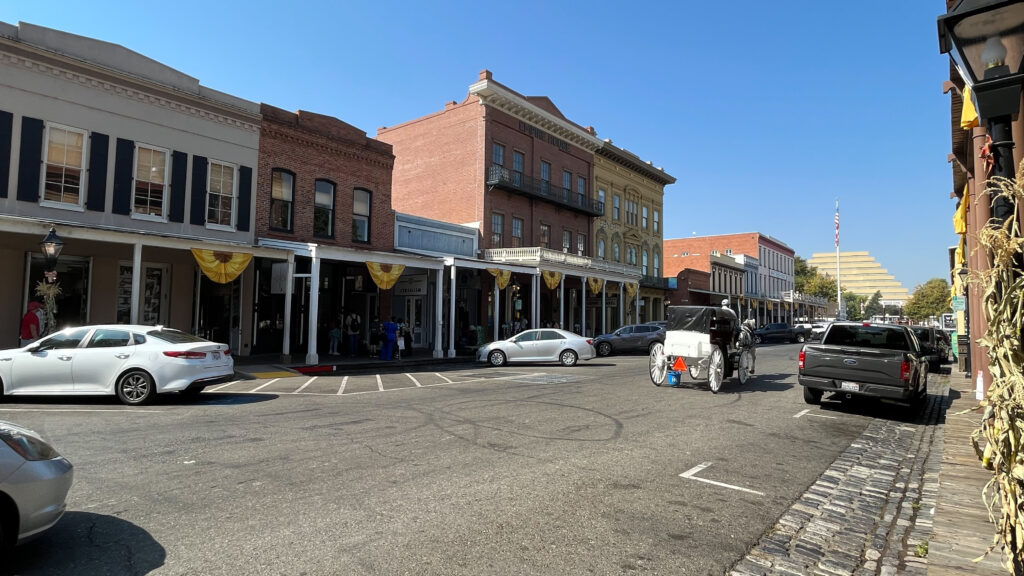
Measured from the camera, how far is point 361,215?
2278 cm

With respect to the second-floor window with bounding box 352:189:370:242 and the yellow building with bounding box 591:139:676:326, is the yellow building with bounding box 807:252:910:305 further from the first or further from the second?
the second-floor window with bounding box 352:189:370:242

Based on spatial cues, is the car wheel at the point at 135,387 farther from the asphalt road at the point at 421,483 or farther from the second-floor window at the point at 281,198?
the second-floor window at the point at 281,198

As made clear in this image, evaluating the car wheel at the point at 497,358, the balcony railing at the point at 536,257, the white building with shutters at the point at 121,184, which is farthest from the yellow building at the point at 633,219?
the white building with shutters at the point at 121,184

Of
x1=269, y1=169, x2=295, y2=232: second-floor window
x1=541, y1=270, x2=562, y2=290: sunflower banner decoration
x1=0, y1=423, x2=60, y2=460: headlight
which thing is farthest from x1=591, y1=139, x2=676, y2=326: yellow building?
x1=0, y1=423, x2=60, y2=460: headlight

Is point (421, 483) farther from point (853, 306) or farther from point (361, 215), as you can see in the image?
point (853, 306)

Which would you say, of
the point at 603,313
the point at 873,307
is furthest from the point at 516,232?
the point at 873,307

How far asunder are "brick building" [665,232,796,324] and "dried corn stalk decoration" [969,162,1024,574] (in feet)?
171

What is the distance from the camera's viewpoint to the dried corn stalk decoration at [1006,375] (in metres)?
2.36

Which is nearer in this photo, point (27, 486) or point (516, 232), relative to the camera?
point (27, 486)

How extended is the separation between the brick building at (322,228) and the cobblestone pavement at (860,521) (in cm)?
1463

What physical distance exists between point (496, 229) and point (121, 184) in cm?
1762

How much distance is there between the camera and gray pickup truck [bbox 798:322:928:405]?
9.77 m

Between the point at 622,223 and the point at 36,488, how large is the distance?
39.0 metres

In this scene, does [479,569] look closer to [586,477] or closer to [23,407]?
[586,477]
